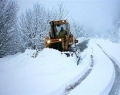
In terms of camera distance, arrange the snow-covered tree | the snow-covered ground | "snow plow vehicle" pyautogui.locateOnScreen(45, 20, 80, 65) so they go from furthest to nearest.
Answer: the snow-covered tree, "snow plow vehicle" pyautogui.locateOnScreen(45, 20, 80, 65), the snow-covered ground

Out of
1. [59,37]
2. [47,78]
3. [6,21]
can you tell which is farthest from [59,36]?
[47,78]

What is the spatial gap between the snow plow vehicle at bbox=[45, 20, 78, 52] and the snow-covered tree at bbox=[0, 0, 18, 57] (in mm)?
4677

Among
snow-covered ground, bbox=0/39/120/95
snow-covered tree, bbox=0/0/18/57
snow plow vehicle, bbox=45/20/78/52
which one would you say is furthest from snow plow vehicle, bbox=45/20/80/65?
snow-covered tree, bbox=0/0/18/57

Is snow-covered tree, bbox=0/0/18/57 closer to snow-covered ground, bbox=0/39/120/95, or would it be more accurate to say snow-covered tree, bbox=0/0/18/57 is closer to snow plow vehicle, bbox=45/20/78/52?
snow plow vehicle, bbox=45/20/78/52

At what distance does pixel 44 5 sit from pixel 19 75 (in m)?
24.3

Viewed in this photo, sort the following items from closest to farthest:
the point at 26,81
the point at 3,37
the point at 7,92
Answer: the point at 7,92, the point at 26,81, the point at 3,37

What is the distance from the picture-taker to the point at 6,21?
18188 mm

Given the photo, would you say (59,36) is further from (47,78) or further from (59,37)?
(47,78)

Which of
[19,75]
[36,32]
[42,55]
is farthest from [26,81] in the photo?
[36,32]

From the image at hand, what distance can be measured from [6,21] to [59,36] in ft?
19.0

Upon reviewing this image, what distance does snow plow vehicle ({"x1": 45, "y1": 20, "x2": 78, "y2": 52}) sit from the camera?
14617 millimetres

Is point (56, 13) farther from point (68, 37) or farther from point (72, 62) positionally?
point (72, 62)

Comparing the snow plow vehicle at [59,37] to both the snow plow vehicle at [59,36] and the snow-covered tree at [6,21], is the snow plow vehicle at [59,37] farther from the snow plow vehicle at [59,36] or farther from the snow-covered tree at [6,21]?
the snow-covered tree at [6,21]

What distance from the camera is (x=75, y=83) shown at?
8359 millimetres
